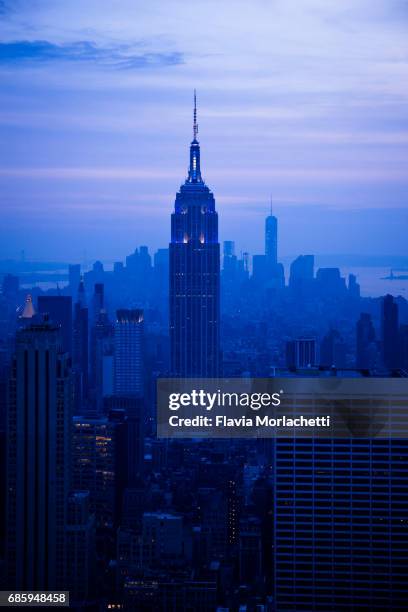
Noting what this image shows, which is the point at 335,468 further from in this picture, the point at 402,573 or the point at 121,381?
the point at 121,381

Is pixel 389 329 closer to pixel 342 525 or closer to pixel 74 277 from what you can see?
pixel 342 525

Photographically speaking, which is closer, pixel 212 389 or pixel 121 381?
pixel 212 389

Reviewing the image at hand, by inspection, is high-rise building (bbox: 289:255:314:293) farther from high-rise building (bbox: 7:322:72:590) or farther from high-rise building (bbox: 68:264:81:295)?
high-rise building (bbox: 7:322:72:590)

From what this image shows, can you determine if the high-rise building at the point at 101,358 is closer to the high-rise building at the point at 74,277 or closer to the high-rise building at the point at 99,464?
the high-rise building at the point at 99,464

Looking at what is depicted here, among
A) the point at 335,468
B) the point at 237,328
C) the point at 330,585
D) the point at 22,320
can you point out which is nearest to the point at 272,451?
the point at 335,468

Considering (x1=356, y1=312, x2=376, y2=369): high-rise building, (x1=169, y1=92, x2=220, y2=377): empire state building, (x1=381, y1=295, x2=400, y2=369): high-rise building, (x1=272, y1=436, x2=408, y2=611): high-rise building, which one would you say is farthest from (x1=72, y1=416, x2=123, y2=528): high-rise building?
(x1=381, y1=295, x2=400, y2=369): high-rise building

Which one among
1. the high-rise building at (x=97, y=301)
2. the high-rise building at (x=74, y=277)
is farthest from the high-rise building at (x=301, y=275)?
the high-rise building at (x=74, y=277)
